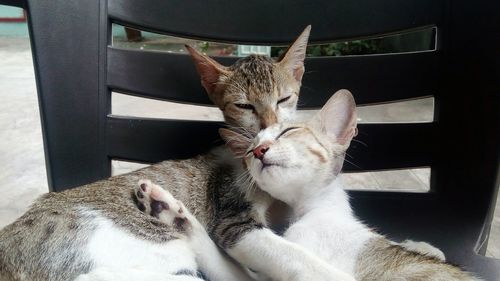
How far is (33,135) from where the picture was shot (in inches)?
112

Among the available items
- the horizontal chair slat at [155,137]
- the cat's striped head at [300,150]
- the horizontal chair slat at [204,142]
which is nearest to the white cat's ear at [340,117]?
the cat's striped head at [300,150]

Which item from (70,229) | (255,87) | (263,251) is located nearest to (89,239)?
(70,229)

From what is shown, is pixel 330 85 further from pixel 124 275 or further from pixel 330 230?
pixel 124 275

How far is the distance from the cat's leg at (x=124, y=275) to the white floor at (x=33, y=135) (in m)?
0.86

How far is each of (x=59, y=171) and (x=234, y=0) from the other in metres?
0.58

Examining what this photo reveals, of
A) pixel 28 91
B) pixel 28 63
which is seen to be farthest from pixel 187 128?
pixel 28 63

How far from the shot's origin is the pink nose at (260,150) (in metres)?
0.89

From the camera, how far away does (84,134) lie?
1.17 m

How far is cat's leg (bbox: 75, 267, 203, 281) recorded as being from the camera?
2.47 ft

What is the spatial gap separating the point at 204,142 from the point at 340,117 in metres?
0.38

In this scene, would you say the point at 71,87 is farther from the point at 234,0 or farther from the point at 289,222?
the point at 289,222

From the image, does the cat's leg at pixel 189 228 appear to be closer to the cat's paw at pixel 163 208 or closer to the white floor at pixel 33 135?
the cat's paw at pixel 163 208

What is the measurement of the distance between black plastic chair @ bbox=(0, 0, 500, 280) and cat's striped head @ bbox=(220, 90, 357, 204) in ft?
0.71

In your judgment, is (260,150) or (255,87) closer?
(260,150)
